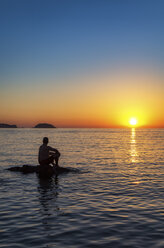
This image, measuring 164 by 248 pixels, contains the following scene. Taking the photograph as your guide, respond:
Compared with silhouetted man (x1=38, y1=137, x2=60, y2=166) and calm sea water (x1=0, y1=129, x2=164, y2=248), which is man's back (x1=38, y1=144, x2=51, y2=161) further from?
calm sea water (x1=0, y1=129, x2=164, y2=248)

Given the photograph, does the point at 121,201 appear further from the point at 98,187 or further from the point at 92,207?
the point at 98,187

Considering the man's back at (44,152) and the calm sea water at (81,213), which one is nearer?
→ the calm sea water at (81,213)

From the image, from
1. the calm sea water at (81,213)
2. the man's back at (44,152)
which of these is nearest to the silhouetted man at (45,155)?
the man's back at (44,152)

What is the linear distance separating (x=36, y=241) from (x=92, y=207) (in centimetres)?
384

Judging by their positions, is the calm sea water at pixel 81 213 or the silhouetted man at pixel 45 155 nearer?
the calm sea water at pixel 81 213

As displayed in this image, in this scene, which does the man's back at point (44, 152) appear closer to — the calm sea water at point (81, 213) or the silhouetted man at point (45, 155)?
the silhouetted man at point (45, 155)

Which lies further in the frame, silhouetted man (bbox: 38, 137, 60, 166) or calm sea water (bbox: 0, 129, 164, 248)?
silhouetted man (bbox: 38, 137, 60, 166)

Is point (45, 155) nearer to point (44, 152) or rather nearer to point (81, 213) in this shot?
point (44, 152)

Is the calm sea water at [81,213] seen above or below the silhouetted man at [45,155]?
below

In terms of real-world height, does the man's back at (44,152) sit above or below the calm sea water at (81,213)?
above

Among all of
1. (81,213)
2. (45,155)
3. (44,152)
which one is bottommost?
(81,213)

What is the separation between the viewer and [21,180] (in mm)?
17359

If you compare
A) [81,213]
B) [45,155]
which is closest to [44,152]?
[45,155]

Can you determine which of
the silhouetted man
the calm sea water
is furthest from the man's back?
the calm sea water
